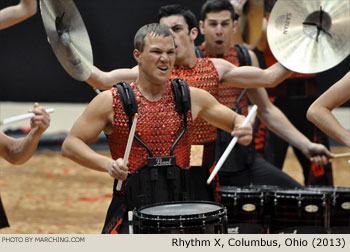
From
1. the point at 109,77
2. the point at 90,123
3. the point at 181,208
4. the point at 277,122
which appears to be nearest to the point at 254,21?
the point at 277,122

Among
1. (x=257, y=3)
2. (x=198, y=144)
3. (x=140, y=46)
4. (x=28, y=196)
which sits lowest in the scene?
(x=28, y=196)

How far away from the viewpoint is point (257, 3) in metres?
5.79

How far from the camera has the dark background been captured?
18.0 ft

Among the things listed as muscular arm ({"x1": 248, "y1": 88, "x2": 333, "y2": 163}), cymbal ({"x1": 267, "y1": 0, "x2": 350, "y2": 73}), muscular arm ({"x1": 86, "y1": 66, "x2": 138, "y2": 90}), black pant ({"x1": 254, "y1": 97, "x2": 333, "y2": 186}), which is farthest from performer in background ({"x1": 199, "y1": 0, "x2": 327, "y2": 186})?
cymbal ({"x1": 267, "y1": 0, "x2": 350, "y2": 73})

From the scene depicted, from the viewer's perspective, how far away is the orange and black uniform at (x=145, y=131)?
438 cm

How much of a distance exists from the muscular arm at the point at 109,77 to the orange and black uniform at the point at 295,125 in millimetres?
1331

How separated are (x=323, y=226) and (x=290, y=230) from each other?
8.2 inches

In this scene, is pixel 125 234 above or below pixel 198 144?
below

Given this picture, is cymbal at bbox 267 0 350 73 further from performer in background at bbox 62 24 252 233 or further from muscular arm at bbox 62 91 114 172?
muscular arm at bbox 62 91 114 172

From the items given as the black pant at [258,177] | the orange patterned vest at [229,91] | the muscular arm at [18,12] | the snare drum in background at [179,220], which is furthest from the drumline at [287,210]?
the muscular arm at [18,12]

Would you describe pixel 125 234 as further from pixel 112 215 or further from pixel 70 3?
pixel 70 3

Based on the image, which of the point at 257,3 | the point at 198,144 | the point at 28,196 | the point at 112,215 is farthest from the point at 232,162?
the point at 28,196

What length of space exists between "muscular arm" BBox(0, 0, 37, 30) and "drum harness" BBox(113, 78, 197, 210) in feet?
3.43

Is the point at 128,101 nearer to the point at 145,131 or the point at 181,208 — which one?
the point at 145,131
